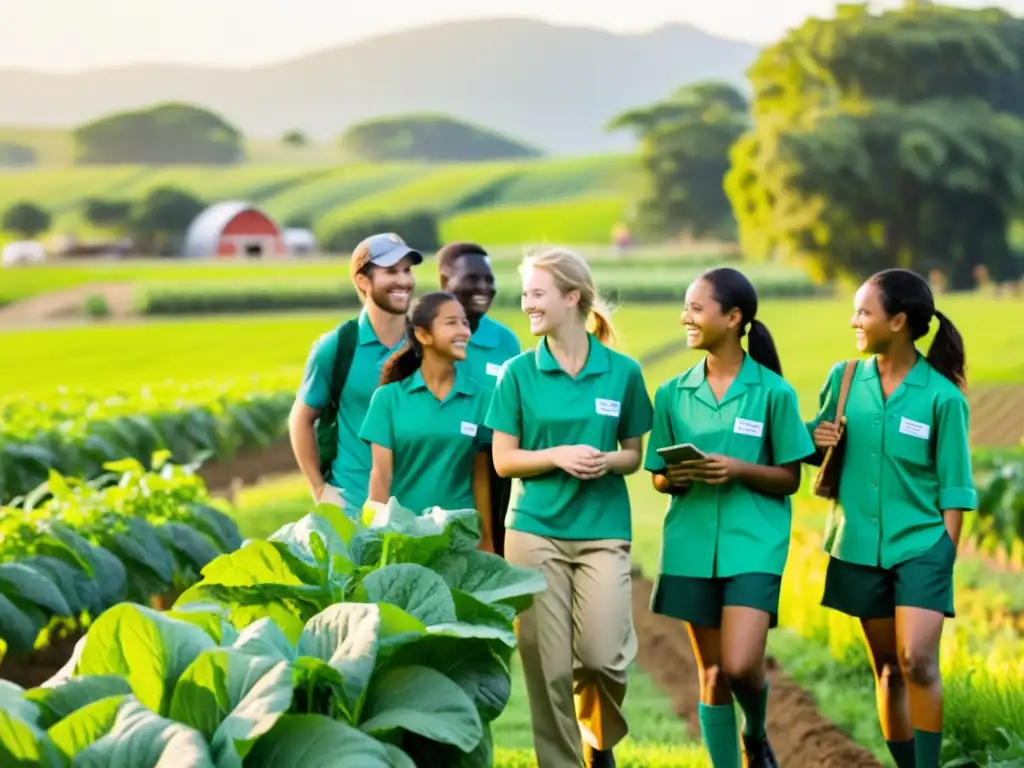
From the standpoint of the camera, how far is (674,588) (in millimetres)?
5160

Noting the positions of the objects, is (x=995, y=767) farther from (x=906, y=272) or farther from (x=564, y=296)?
(x=564, y=296)

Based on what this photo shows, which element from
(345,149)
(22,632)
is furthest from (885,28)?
(345,149)

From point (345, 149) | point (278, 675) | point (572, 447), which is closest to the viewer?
point (278, 675)

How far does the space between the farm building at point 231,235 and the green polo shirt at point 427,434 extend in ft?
174

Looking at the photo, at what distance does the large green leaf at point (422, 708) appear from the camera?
358 cm

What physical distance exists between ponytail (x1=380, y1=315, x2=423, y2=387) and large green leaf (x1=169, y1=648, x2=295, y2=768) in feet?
7.21

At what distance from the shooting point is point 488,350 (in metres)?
5.89

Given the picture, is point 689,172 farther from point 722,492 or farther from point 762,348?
point 722,492

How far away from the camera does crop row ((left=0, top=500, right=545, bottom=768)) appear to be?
3.16 m

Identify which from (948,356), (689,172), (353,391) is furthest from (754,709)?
(689,172)

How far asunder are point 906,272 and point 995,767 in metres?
1.55

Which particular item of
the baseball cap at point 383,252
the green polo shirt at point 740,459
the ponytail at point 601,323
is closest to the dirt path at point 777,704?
the green polo shirt at point 740,459

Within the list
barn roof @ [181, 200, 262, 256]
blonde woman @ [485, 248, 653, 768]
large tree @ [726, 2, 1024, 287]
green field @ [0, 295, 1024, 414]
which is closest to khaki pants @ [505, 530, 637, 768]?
blonde woman @ [485, 248, 653, 768]

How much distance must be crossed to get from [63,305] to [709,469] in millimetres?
38668
